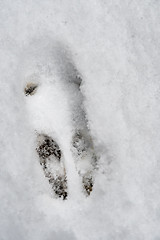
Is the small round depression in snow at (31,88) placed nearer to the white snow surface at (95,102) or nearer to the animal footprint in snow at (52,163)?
the white snow surface at (95,102)

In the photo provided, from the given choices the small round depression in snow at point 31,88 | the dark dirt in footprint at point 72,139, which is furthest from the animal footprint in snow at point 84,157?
the small round depression in snow at point 31,88

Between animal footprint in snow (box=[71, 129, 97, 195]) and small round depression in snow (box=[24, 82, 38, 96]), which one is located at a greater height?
small round depression in snow (box=[24, 82, 38, 96])

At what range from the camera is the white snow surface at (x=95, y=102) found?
100cm

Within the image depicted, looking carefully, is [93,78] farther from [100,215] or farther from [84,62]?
[100,215]

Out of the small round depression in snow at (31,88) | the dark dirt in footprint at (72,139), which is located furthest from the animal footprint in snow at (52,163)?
the small round depression in snow at (31,88)

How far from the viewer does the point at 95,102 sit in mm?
1015

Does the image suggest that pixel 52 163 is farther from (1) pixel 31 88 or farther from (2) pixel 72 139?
(1) pixel 31 88

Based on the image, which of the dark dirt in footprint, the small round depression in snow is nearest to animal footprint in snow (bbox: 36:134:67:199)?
the dark dirt in footprint

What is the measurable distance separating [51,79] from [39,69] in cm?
6

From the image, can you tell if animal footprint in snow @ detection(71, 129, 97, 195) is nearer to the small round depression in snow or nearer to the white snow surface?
the white snow surface

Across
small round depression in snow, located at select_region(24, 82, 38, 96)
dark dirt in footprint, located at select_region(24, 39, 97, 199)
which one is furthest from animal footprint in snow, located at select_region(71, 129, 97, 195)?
small round depression in snow, located at select_region(24, 82, 38, 96)

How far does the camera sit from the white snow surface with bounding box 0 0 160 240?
3.27 feet

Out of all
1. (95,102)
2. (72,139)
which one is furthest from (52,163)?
(95,102)

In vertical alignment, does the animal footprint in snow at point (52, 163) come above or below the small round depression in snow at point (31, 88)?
below
